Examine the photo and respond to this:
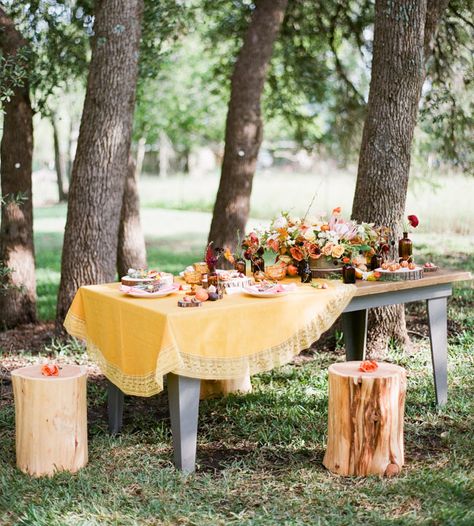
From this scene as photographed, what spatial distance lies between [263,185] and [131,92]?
63.1 feet

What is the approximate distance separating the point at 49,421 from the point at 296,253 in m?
1.83

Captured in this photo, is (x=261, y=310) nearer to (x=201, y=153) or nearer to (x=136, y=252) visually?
(x=136, y=252)

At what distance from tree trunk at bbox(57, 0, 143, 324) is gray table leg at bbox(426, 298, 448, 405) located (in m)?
3.11

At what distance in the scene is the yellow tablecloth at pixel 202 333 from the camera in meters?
4.04

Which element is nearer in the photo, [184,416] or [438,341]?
[184,416]

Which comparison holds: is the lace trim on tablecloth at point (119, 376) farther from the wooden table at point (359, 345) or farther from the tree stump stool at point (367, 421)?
the tree stump stool at point (367, 421)

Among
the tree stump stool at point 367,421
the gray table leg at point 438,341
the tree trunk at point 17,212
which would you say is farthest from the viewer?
the tree trunk at point 17,212

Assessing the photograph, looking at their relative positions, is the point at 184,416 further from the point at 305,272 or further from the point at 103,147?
the point at 103,147

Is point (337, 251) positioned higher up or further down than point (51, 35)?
further down

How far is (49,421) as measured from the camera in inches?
165

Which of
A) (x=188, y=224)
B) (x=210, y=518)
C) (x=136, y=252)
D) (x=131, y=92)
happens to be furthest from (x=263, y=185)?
(x=210, y=518)

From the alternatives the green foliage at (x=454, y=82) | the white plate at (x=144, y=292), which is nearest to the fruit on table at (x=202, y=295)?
the white plate at (x=144, y=292)

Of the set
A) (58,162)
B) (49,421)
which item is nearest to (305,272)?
(49,421)

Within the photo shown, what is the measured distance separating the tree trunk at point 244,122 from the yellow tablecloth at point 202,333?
15.2 feet
